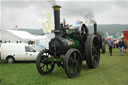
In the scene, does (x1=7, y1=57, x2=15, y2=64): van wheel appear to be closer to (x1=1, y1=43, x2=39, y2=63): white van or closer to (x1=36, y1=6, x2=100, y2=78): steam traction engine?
(x1=1, y1=43, x2=39, y2=63): white van

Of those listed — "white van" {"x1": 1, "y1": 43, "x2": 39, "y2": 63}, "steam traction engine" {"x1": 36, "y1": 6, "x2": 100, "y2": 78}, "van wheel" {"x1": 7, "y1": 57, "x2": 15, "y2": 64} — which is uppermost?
"steam traction engine" {"x1": 36, "y1": 6, "x2": 100, "y2": 78}

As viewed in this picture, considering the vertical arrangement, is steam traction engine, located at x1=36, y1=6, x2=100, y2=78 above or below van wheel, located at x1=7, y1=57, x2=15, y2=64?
above

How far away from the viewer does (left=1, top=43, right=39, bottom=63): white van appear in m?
9.57

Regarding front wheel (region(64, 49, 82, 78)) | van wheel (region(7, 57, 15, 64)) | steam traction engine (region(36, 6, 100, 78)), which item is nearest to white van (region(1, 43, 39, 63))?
van wheel (region(7, 57, 15, 64))

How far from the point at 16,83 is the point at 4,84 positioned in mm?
351

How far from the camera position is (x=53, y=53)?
19.8ft

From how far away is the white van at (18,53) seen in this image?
9.57 meters

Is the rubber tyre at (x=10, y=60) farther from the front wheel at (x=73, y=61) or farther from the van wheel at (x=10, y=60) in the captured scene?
the front wheel at (x=73, y=61)

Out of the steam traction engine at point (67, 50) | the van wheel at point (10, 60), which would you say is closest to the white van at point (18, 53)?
the van wheel at point (10, 60)

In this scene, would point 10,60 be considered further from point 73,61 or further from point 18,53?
point 73,61

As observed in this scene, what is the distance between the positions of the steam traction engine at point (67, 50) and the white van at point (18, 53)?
3388mm

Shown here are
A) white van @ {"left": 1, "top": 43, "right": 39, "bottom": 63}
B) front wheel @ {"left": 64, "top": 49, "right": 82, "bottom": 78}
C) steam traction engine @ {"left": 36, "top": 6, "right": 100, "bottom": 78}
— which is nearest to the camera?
front wheel @ {"left": 64, "top": 49, "right": 82, "bottom": 78}

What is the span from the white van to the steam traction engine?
3388mm

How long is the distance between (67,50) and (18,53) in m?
4.62
